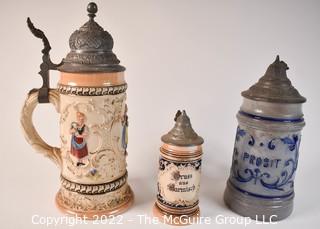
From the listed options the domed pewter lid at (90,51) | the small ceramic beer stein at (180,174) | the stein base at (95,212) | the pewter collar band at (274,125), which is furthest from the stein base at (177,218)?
the domed pewter lid at (90,51)

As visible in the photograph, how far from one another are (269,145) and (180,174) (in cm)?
32

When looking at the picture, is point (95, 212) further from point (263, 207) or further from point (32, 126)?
point (263, 207)

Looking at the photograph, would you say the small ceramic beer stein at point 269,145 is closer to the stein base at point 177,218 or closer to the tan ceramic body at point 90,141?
the stein base at point 177,218

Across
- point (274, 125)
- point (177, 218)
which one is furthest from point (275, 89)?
point (177, 218)

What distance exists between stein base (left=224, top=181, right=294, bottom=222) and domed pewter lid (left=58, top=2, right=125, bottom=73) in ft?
2.13

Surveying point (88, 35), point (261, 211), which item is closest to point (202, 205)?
point (261, 211)

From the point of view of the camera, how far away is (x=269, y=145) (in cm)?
119

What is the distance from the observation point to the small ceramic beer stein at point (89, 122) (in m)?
1.13

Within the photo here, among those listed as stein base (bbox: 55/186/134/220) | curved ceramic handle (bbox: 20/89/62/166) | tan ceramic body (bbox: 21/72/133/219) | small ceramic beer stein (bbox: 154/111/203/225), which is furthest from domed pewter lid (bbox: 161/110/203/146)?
curved ceramic handle (bbox: 20/89/62/166)

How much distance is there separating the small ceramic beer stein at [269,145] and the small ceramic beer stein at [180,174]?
0.60 ft

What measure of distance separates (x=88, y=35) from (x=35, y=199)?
654 mm

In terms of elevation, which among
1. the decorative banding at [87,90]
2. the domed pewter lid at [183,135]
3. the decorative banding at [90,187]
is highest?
the decorative banding at [87,90]

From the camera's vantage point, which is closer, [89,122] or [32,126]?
[89,122]

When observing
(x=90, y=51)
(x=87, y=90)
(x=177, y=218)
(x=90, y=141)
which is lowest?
(x=177, y=218)
